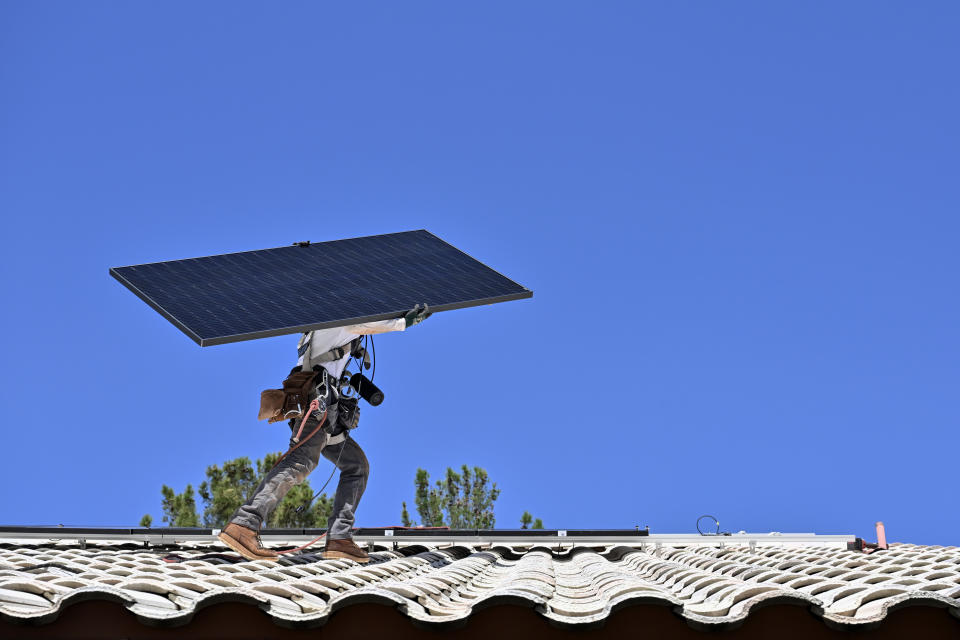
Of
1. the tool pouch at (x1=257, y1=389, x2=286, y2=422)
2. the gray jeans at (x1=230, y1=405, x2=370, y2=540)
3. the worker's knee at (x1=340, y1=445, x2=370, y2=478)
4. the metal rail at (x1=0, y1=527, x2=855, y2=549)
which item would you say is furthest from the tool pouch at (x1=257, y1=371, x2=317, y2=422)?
the metal rail at (x1=0, y1=527, x2=855, y2=549)

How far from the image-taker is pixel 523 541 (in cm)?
1230

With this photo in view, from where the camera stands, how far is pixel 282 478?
860 centimetres

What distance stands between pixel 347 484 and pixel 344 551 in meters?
0.62

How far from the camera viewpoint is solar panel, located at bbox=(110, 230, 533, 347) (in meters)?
8.05

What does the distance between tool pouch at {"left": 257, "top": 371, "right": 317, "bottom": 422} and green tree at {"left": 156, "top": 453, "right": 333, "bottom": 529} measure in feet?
64.8

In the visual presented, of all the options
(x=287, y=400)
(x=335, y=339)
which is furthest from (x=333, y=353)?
(x=287, y=400)

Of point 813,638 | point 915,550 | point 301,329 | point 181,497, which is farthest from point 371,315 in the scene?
point 181,497

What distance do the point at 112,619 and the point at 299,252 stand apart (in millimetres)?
5724

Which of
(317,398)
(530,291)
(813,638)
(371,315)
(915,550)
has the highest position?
(530,291)

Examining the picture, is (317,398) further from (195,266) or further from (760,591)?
(760,591)

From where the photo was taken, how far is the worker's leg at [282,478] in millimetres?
8292

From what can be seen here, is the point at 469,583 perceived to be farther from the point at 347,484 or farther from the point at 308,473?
the point at 347,484

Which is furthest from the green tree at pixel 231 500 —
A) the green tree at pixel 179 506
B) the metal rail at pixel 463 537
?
the metal rail at pixel 463 537

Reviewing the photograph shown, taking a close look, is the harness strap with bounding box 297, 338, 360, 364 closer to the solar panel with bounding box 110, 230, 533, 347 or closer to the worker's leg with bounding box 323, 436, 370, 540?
the solar panel with bounding box 110, 230, 533, 347
